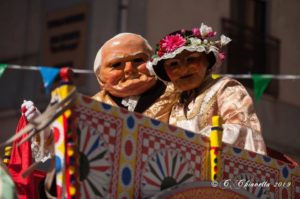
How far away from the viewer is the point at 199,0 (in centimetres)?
1311

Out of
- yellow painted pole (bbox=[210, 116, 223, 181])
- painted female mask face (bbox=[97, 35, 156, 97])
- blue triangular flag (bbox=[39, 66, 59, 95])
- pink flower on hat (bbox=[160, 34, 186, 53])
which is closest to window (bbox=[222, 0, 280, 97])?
blue triangular flag (bbox=[39, 66, 59, 95])

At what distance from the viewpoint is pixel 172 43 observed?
4984 millimetres

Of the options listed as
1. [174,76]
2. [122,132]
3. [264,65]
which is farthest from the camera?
Answer: [264,65]

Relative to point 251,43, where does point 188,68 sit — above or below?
above

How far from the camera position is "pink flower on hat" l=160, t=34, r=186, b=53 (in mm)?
4957

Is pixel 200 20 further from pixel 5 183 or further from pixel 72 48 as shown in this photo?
pixel 5 183

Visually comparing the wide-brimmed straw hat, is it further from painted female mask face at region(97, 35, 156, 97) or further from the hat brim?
painted female mask face at region(97, 35, 156, 97)

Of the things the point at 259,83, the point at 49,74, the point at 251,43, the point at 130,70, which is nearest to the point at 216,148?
the point at 130,70

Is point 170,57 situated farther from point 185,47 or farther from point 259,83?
point 259,83

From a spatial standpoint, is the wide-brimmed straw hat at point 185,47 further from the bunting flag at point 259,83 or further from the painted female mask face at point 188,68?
the bunting flag at point 259,83

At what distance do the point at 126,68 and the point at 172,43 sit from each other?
17.1 inches

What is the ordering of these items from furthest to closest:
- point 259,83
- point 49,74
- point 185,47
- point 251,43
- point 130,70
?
point 251,43 → point 259,83 → point 49,74 → point 130,70 → point 185,47

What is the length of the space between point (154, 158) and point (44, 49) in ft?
29.8

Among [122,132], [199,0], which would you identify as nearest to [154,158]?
[122,132]
